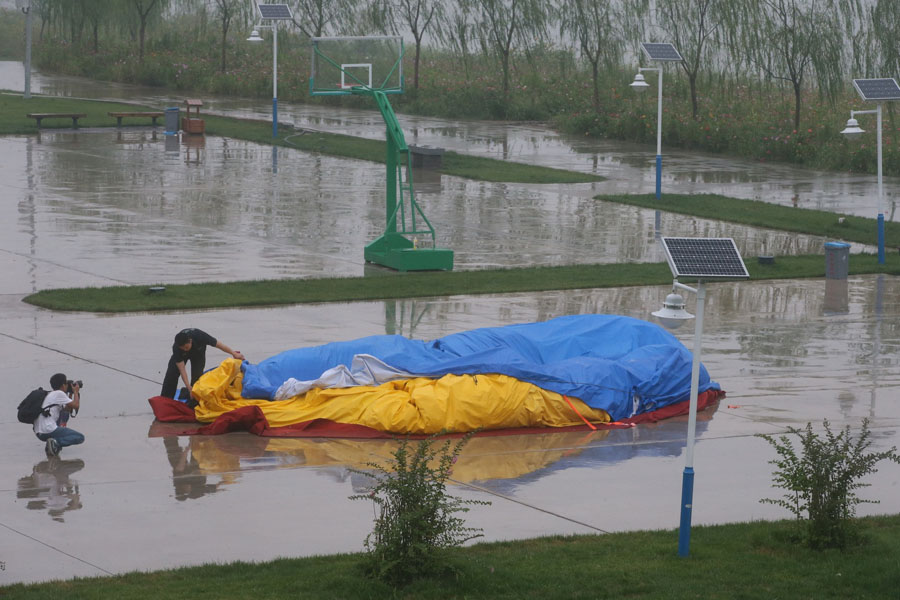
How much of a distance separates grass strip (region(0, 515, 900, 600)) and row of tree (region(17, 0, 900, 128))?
3239 cm

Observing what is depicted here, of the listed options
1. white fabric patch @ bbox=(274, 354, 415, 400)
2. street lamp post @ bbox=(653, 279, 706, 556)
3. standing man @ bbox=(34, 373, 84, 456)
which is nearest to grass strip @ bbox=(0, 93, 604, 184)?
white fabric patch @ bbox=(274, 354, 415, 400)

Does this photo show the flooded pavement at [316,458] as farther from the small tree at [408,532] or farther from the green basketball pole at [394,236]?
the green basketball pole at [394,236]

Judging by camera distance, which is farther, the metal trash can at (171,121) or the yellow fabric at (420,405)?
the metal trash can at (171,121)

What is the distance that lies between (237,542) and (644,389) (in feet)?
17.8

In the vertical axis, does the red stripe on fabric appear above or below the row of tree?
below

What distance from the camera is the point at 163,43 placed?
62844mm

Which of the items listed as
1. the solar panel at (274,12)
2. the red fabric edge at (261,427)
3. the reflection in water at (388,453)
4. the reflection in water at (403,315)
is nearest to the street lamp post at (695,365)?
the reflection in water at (388,453)

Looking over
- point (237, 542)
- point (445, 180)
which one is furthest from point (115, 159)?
point (237, 542)

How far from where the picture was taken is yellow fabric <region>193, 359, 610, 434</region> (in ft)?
41.5

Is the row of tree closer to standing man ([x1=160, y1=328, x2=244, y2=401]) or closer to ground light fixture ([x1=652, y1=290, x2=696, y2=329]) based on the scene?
standing man ([x1=160, y1=328, x2=244, y2=401])

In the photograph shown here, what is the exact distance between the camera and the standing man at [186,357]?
44.1ft

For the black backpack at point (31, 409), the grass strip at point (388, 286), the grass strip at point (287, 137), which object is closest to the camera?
the black backpack at point (31, 409)

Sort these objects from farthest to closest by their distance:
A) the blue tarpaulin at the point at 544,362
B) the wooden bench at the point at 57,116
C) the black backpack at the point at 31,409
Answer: the wooden bench at the point at 57,116, the blue tarpaulin at the point at 544,362, the black backpack at the point at 31,409

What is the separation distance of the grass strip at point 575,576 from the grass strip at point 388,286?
9632 millimetres
